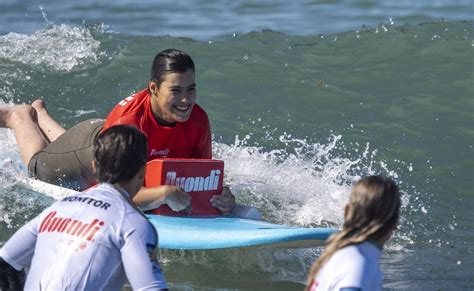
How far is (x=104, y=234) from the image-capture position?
3648 millimetres

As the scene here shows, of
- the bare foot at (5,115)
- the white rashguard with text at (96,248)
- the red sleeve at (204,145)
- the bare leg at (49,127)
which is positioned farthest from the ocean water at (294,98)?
the white rashguard with text at (96,248)

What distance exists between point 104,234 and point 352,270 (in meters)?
0.89

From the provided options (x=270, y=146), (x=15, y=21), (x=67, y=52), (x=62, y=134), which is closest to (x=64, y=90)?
(x=67, y=52)

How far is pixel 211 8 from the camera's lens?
48.1 ft

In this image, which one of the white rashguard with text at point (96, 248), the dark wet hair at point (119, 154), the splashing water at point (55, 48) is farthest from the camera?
the splashing water at point (55, 48)

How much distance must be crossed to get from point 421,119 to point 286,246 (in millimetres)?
4311

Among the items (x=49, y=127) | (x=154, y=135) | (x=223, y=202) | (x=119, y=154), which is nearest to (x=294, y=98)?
(x=49, y=127)

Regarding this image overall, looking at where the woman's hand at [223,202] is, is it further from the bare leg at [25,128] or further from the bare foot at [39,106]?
the bare foot at [39,106]

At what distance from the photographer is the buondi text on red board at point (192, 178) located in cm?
627

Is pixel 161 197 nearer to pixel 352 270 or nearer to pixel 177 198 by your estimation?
pixel 177 198

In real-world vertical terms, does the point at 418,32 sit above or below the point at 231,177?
above

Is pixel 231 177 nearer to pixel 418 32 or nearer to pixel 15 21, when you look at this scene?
pixel 418 32

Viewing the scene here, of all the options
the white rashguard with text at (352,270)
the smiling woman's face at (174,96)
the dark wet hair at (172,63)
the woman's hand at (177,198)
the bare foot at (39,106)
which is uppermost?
the dark wet hair at (172,63)

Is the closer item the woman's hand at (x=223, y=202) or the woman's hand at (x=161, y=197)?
the woman's hand at (x=161, y=197)
